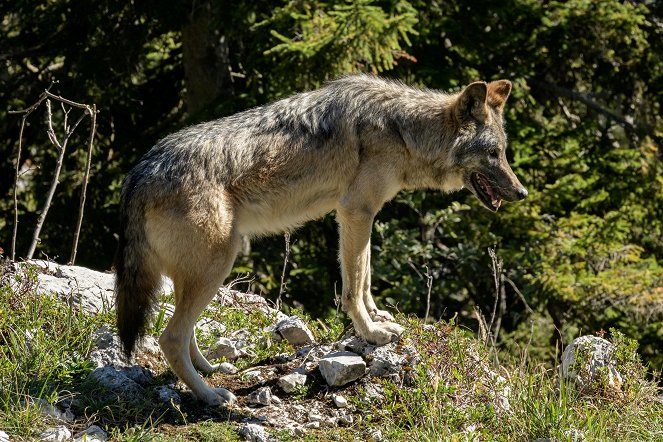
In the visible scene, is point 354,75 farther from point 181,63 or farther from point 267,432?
point 181,63

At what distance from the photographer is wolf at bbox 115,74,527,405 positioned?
19.1 feet

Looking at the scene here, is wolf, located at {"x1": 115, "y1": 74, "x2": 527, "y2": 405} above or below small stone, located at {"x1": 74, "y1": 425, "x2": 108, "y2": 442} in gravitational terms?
above

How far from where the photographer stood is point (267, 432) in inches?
218

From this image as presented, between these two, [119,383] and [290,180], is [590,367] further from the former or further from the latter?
[119,383]

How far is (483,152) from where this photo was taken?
6.82m

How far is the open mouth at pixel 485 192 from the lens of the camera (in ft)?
22.5

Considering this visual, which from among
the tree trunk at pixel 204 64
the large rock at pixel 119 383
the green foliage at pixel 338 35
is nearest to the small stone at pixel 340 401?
the large rock at pixel 119 383

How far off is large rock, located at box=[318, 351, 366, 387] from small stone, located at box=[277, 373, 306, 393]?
0.16 metres

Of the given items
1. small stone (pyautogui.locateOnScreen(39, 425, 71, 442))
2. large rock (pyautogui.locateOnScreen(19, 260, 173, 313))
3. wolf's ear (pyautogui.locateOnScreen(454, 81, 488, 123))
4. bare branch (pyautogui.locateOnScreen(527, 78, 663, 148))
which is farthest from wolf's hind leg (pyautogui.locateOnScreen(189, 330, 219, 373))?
bare branch (pyautogui.locateOnScreen(527, 78, 663, 148))

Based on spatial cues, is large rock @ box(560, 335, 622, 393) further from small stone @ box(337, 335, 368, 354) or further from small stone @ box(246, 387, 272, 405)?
small stone @ box(246, 387, 272, 405)

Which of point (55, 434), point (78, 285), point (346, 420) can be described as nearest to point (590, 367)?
point (346, 420)

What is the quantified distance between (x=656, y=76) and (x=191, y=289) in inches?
369

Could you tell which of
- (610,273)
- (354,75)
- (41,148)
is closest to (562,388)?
(354,75)

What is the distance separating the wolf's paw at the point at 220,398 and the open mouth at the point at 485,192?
7.81 feet
